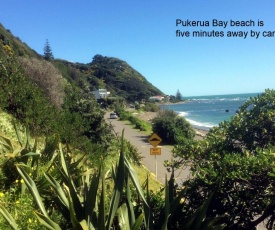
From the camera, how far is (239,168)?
4113mm

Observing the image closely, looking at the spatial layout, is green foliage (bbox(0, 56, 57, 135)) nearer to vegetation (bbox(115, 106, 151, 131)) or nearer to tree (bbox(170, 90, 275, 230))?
tree (bbox(170, 90, 275, 230))

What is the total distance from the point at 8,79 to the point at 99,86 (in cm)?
10602

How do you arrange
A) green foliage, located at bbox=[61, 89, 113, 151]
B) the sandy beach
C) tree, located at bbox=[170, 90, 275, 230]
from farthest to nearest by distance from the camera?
the sandy beach, green foliage, located at bbox=[61, 89, 113, 151], tree, located at bbox=[170, 90, 275, 230]

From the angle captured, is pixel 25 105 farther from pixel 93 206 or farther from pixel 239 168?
pixel 93 206

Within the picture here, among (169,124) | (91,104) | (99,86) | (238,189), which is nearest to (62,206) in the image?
(238,189)

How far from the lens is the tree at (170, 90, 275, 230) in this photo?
4.10m

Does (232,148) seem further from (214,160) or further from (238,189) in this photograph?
(238,189)

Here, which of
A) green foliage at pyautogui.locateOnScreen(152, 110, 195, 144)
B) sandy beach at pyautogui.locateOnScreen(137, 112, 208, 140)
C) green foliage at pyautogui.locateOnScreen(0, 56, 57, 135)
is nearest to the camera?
green foliage at pyautogui.locateOnScreen(0, 56, 57, 135)

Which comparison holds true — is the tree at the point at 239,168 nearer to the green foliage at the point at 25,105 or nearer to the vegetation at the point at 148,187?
the vegetation at the point at 148,187

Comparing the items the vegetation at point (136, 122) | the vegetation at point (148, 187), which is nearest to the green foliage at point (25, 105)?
the vegetation at point (148, 187)

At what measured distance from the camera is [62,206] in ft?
10.6

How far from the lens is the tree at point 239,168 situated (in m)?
4.10

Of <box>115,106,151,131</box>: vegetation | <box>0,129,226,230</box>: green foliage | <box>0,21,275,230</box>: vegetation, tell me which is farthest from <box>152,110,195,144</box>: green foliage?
<box>0,129,226,230</box>: green foliage

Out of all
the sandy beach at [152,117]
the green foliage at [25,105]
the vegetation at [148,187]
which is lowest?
the sandy beach at [152,117]
